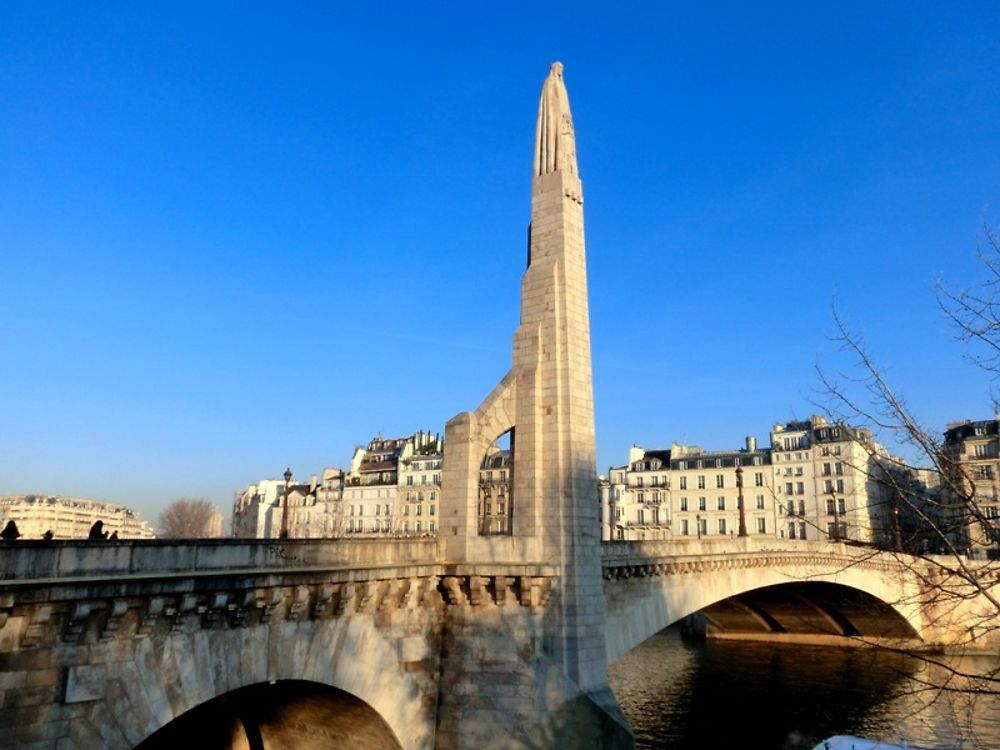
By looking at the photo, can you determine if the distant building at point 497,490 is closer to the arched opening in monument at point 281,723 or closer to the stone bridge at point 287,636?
the stone bridge at point 287,636

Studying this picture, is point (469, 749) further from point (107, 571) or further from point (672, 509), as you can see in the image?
point (672, 509)

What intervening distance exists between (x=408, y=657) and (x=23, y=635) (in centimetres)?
978

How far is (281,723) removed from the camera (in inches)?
858

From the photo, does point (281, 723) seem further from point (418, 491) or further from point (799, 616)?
point (418, 491)

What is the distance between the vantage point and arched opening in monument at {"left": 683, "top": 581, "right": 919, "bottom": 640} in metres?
53.9

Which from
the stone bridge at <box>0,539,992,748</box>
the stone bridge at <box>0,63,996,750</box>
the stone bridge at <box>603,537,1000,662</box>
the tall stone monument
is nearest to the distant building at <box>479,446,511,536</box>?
the stone bridge at <box>603,537,1000,662</box>

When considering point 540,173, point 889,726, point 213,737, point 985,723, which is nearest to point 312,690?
point 213,737

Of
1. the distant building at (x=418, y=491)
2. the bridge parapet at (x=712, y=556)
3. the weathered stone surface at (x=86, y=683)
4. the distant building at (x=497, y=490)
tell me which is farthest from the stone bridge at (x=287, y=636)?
the distant building at (x=418, y=491)

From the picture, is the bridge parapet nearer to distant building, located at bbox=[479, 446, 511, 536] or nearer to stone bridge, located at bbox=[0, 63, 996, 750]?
stone bridge, located at bbox=[0, 63, 996, 750]

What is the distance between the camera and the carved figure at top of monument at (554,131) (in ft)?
79.8

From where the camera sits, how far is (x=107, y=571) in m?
12.9

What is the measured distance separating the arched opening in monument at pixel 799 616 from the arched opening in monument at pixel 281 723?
124 feet

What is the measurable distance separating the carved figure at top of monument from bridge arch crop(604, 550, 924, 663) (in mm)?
13555

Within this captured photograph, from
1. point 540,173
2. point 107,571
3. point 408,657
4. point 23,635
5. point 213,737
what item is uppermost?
point 540,173
